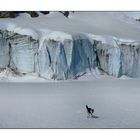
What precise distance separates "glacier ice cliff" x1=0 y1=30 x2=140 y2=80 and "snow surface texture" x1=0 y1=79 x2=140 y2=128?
10 centimetres

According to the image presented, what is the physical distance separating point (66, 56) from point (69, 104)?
405 mm

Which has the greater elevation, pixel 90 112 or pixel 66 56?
pixel 66 56

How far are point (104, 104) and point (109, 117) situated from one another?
4.6 inches

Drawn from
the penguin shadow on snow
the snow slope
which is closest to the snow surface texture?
the penguin shadow on snow

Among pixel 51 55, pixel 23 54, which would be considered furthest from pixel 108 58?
pixel 23 54

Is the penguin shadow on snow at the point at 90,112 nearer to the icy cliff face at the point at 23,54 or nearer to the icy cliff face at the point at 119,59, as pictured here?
the icy cliff face at the point at 119,59

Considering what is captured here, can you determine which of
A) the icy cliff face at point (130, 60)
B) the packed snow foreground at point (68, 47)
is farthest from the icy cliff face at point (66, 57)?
the icy cliff face at point (130, 60)

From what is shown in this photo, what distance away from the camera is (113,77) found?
5.18 meters

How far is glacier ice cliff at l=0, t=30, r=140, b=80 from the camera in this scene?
516 centimetres

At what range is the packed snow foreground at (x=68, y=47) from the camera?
5.16 meters

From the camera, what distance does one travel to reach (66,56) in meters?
5.19

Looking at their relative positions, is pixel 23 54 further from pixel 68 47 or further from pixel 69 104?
pixel 69 104
